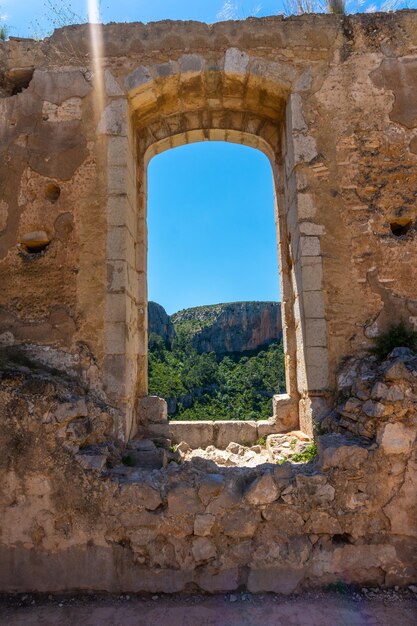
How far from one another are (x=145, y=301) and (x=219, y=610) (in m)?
2.82

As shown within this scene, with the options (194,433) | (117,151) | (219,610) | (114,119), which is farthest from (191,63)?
(219,610)

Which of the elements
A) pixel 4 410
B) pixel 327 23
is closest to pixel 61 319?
pixel 4 410

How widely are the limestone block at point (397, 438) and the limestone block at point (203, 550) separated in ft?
4.62

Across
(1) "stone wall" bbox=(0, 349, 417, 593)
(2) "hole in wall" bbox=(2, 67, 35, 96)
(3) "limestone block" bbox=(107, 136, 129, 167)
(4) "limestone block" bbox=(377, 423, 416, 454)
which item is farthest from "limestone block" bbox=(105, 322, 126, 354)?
(2) "hole in wall" bbox=(2, 67, 35, 96)

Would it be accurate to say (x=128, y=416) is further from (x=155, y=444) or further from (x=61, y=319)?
(x=61, y=319)

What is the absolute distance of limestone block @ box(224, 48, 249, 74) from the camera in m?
4.16

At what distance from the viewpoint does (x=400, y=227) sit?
402 centimetres

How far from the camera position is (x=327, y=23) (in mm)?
4184

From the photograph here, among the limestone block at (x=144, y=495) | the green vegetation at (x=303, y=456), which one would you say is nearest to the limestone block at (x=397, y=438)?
the green vegetation at (x=303, y=456)

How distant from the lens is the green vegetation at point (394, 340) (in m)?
3.58

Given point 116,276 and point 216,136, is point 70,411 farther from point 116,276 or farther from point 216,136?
point 216,136

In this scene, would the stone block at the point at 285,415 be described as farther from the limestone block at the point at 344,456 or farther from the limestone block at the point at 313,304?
the limestone block at the point at 344,456

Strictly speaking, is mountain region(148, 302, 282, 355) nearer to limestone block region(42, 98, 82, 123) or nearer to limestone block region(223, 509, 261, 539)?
limestone block region(42, 98, 82, 123)

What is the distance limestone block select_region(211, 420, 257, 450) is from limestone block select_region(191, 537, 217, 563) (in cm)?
149
